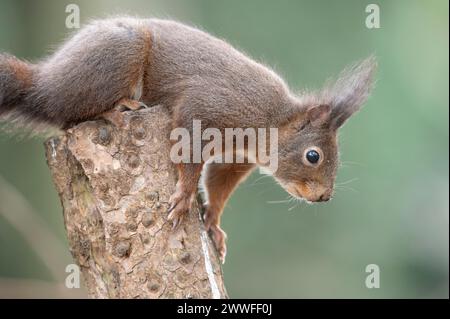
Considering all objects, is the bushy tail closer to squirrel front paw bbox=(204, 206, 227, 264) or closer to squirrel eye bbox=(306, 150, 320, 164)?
squirrel front paw bbox=(204, 206, 227, 264)

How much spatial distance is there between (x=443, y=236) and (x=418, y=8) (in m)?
3.65

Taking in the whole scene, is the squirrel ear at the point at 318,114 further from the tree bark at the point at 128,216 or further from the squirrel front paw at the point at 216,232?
the tree bark at the point at 128,216

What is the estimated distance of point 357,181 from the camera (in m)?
9.89

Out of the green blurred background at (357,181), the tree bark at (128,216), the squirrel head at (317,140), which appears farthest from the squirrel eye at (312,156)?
the green blurred background at (357,181)

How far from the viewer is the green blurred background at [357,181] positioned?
32.2ft

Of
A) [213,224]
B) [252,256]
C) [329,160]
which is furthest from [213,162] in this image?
[252,256]

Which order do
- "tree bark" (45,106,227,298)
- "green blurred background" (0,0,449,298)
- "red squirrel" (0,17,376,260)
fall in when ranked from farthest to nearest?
"green blurred background" (0,0,449,298) < "red squirrel" (0,17,376,260) < "tree bark" (45,106,227,298)

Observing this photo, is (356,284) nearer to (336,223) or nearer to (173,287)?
(336,223)

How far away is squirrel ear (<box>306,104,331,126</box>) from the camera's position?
195 inches

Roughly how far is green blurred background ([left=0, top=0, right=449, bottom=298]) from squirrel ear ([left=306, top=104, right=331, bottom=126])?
177 inches

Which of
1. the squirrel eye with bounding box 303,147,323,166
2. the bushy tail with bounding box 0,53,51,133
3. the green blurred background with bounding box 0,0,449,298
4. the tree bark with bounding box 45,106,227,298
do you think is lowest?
the tree bark with bounding box 45,106,227,298

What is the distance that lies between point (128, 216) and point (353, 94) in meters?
A: 1.98

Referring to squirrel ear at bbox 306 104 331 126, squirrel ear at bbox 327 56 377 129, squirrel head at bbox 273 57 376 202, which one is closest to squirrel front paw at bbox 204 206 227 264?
squirrel head at bbox 273 57 376 202

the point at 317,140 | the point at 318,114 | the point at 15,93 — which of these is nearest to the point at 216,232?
the point at 317,140
